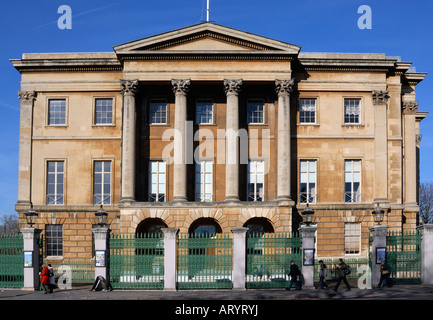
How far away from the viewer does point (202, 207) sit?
43125 millimetres

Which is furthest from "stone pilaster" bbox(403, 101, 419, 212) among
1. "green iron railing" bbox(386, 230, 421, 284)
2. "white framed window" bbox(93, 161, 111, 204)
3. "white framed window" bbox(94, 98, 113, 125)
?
"white framed window" bbox(94, 98, 113, 125)

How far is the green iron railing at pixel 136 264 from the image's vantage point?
3231 centimetres

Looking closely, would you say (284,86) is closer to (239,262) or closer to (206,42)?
(206,42)

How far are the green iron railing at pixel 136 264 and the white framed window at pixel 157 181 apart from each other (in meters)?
12.6

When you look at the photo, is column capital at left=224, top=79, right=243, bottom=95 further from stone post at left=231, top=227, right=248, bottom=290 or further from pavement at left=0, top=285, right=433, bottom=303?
pavement at left=0, top=285, right=433, bottom=303

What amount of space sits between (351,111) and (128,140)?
16226 millimetres

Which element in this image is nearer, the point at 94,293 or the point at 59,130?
the point at 94,293

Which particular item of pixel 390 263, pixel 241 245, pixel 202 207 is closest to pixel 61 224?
pixel 202 207

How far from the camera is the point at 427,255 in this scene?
33250 millimetres

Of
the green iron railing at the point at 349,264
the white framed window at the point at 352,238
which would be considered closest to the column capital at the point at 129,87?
the green iron railing at the point at 349,264

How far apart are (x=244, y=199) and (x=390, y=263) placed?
1411cm

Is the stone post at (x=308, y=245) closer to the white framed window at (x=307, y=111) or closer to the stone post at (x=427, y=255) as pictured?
the stone post at (x=427, y=255)

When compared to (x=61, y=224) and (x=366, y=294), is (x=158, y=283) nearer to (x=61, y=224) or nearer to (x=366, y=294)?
(x=366, y=294)

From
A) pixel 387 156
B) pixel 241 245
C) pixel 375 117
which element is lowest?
pixel 241 245
